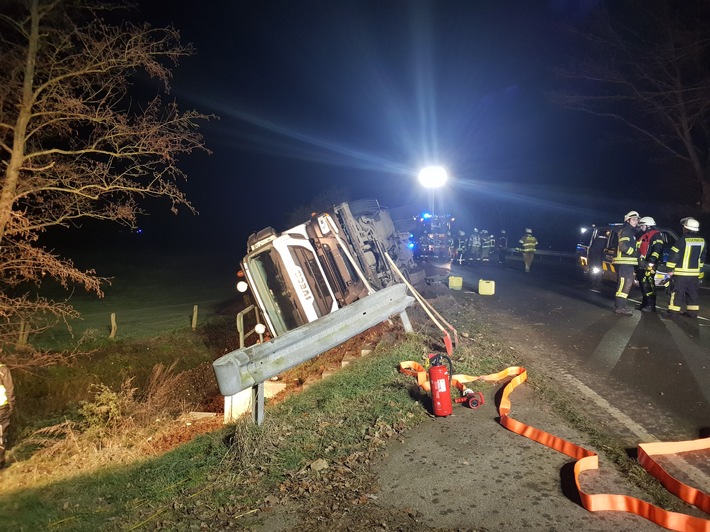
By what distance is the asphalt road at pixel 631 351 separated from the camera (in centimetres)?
511

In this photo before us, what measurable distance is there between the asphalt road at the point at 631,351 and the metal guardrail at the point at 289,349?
2.73m

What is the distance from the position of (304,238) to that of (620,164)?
2790 cm

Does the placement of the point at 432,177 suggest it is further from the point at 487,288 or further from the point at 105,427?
the point at 105,427

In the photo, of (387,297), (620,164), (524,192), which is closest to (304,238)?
(387,297)

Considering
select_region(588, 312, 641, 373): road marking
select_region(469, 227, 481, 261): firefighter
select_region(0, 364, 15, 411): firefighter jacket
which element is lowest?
select_region(469, 227, 481, 261): firefighter

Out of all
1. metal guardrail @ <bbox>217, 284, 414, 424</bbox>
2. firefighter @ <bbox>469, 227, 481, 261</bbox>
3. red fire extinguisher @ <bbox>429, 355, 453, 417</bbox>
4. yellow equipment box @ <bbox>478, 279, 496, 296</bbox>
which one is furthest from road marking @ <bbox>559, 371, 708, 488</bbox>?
firefighter @ <bbox>469, 227, 481, 261</bbox>

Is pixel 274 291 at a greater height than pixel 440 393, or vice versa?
pixel 274 291

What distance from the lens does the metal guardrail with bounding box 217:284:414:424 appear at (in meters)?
4.53

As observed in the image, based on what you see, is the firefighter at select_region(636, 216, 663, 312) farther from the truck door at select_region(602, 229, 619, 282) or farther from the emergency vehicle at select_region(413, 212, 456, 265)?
the emergency vehicle at select_region(413, 212, 456, 265)

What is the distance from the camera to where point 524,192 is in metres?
41.3

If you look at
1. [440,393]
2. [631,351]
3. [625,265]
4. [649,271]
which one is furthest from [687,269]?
[440,393]

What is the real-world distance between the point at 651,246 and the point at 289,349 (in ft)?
29.0

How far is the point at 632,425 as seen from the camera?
4723 mm

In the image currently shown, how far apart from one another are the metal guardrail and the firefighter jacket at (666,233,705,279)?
6.64m
